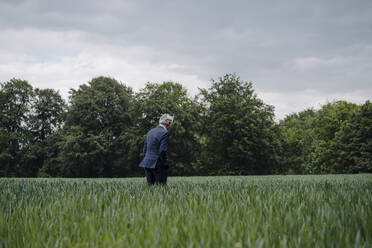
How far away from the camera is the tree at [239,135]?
4625 centimetres

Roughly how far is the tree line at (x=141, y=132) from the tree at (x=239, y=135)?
0.53ft

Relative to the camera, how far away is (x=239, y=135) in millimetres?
47094

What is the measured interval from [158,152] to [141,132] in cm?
3794

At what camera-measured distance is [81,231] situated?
2322mm

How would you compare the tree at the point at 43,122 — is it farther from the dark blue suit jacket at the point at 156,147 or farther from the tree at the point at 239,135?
the dark blue suit jacket at the point at 156,147

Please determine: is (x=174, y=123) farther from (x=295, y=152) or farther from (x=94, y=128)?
(x=295, y=152)

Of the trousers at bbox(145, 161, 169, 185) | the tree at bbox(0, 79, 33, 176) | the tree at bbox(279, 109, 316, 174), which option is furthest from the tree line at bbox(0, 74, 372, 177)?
the trousers at bbox(145, 161, 169, 185)

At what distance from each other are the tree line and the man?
1390 inches

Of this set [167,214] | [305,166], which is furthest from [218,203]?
[305,166]

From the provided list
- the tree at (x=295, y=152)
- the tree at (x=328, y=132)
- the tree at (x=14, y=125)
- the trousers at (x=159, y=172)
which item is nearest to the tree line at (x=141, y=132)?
the tree at (x=14, y=125)

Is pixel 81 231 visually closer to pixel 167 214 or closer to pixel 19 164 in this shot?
pixel 167 214

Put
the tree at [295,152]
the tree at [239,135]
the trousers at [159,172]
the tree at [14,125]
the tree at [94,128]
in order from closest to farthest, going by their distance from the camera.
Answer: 1. the trousers at [159,172]
2. the tree at [94,128]
3. the tree at [14,125]
4. the tree at [239,135]
5. the tree at [295,152]

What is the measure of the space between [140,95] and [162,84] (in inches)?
173

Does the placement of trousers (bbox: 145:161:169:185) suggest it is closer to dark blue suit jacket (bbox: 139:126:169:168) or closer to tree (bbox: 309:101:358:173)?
dark blue suit jacket (bbox: 139:126:169:168)
